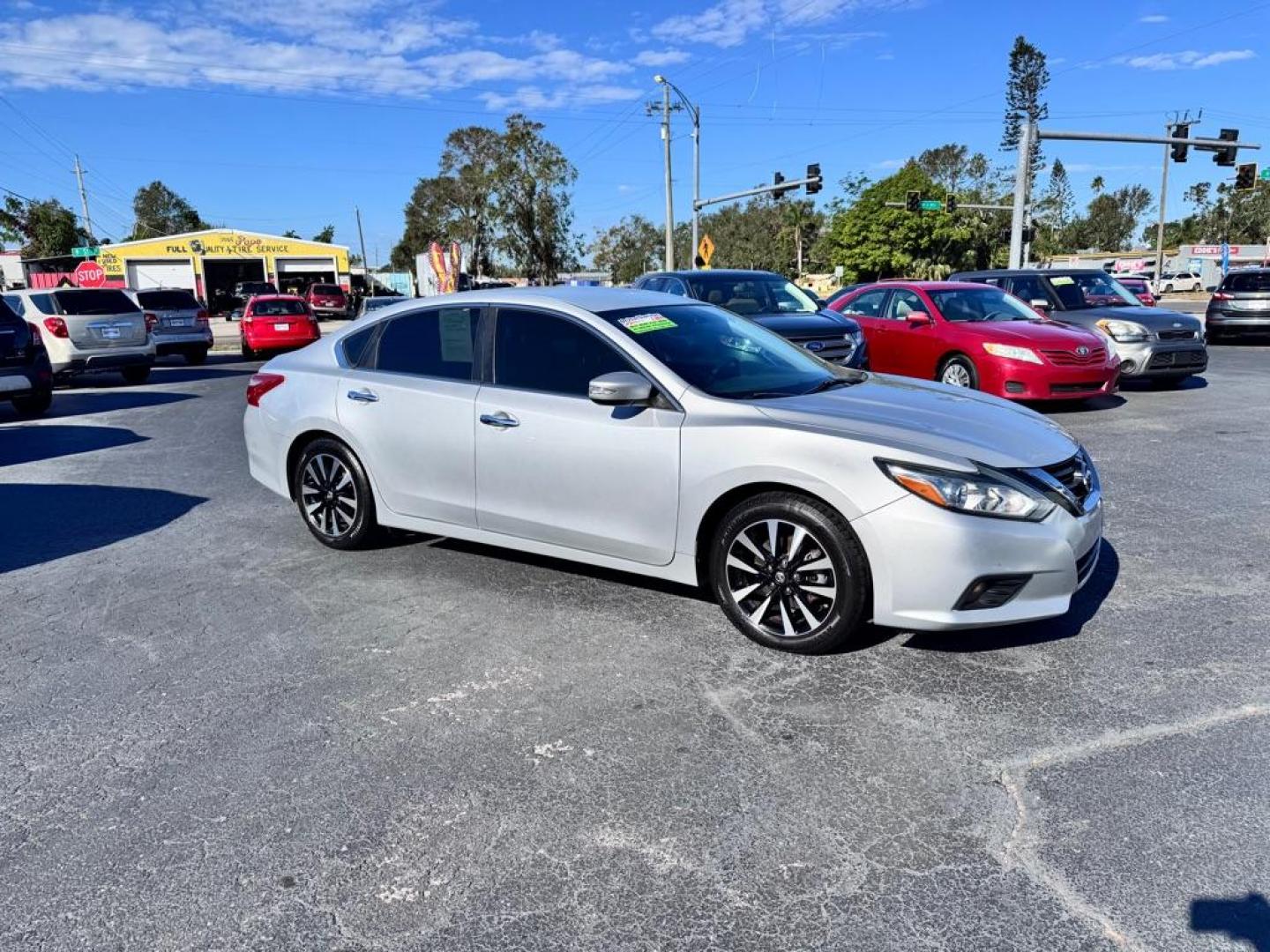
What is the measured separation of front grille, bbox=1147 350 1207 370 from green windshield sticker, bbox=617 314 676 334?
9.52 metres

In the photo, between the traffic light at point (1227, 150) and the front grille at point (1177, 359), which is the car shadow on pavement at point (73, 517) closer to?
the front grille at point (1177, 359)

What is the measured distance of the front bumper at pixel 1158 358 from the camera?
38.5 ft

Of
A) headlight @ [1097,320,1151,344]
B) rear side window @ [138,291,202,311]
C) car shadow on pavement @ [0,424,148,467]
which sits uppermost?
rear side window @ [138,291,202,311]

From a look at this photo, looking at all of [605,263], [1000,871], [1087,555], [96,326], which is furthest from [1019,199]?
[605,263]

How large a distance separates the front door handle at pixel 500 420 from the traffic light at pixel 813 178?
3242 centimetres

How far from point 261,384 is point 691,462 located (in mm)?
3372

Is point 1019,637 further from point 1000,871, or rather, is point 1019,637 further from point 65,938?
point 65,938

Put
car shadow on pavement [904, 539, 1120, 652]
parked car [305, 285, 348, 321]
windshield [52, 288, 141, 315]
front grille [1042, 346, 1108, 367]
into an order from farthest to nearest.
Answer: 1. parked car [305, 285, 348, 321]
2. windshield [52, 288, 141, 315]
3. front grille [1042, 346, 1108, 367]
4. car shadow on pavement [904, 539, 1120, 652]

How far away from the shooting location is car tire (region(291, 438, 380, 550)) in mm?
5480

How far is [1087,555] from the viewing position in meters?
3.95

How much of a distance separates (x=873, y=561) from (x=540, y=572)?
2.14 metres

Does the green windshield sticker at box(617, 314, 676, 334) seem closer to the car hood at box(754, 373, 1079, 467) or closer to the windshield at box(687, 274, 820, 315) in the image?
the car hood at box(754, 373, 1079, 467)

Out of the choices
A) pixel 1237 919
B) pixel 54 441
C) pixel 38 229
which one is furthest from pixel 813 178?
pixel 38 229

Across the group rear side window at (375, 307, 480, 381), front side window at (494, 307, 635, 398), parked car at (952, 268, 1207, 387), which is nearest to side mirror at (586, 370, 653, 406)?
front side window at (494, 307, 635, 398)
